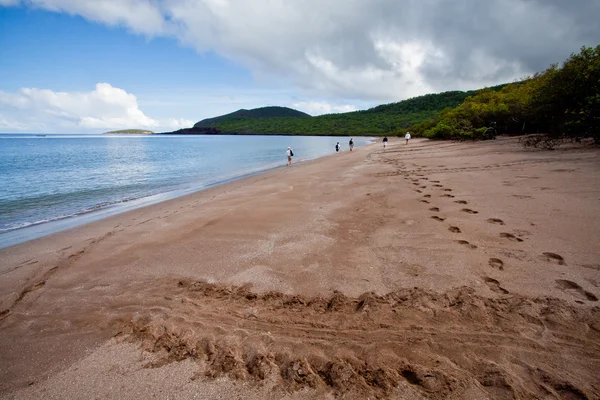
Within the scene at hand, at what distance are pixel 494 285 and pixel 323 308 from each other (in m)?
2.30

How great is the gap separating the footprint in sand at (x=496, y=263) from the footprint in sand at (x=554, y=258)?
651 millimetres

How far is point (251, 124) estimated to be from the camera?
17138 cm

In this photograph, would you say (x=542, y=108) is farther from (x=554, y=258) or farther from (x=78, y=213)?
(x=78, y=213)

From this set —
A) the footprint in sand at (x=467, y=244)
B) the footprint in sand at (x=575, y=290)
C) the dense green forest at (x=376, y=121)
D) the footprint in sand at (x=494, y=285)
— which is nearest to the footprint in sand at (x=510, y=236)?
the footprint in sand at (x=467, y=244)

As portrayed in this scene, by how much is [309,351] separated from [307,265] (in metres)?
1.93

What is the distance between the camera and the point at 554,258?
14.0 feet

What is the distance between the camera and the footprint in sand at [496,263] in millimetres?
4193

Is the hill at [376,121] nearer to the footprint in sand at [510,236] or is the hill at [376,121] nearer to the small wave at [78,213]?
the small wave at [78,213]

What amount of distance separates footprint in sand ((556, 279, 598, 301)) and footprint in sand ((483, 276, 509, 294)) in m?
0.67

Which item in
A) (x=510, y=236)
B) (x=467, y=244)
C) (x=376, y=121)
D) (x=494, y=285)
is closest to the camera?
(x=494, y=285)

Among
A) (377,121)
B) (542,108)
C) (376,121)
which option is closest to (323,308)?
(542,108)

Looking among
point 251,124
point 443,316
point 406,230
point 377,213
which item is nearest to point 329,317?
point 443,316

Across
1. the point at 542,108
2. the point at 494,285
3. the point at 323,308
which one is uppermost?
the point at 542,108

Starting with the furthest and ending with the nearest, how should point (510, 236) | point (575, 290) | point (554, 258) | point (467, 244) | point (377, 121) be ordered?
1. point (377, 121)
2. point (510, 236)
3. point (467, 244)
4. point (554, 258)
5. point (575, 290)
